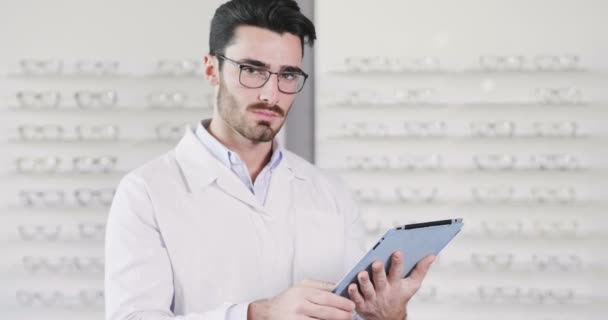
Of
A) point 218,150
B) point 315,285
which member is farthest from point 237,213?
point 315,285

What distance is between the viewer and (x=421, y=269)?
5.51 feet

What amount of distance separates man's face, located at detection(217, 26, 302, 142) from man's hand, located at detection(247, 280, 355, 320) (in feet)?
1.56

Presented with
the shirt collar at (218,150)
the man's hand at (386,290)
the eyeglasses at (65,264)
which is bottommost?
the eyeglasses at (65,264)

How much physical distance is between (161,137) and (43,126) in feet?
2.31

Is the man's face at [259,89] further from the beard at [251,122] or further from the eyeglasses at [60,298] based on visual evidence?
the eyeglasses at [60,298]

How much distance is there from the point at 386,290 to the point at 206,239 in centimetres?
47

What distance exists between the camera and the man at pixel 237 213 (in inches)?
66.9

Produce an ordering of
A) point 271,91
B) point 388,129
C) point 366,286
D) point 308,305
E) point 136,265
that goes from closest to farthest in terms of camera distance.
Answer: point 308,305 < point 366,286 < point 136,265 < point 271,91 < point 388,129

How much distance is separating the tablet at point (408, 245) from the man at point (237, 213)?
1.1 inches

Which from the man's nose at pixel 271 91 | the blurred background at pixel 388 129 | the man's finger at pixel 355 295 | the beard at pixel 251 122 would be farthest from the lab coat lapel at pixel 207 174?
the blurred background at pixel 388 129

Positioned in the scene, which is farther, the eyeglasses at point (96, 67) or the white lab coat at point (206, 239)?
the eyeglasses at point (96, 67)

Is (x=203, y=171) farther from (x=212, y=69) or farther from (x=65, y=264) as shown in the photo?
(x=65, y=264)

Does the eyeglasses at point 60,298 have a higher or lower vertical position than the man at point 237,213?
lower

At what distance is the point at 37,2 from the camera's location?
430cm
